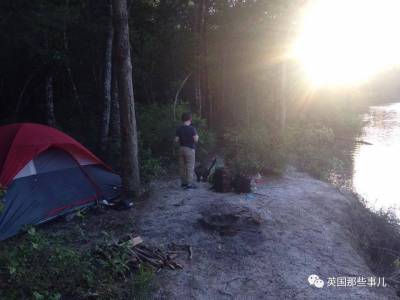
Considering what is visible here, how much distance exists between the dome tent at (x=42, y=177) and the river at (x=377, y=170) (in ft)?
25.3

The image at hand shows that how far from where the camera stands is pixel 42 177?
22.5ft

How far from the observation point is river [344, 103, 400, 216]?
11.6m

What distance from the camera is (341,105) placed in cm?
3541

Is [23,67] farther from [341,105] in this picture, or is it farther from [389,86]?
[389,86]

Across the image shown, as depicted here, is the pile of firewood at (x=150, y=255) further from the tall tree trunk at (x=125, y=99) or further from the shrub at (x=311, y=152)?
the shrub at (x=311, y=152)

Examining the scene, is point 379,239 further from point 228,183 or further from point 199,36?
point 199,36

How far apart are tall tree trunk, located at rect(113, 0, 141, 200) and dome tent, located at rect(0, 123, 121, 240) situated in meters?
0.45

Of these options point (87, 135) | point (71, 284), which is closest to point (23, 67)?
point (87, 135)

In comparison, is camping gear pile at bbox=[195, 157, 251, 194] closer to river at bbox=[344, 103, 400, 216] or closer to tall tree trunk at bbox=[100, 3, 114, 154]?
tall tree trunk at bbox=[100, 3, 114, 154]

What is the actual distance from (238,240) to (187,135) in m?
3.20

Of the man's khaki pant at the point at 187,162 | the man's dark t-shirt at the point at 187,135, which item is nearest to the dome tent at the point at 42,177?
the man's khaki pant at the point at 187,162

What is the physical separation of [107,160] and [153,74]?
28.2 ft

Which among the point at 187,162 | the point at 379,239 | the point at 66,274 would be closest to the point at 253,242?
the point at 66,274

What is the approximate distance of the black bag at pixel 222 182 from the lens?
8633mm
